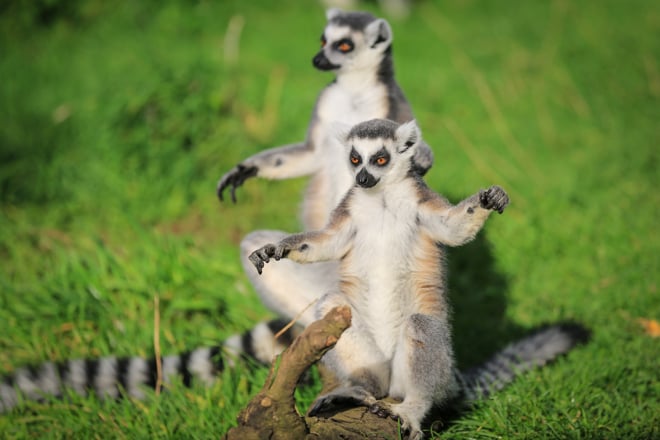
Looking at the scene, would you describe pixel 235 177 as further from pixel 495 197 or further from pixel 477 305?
pixel 477 305

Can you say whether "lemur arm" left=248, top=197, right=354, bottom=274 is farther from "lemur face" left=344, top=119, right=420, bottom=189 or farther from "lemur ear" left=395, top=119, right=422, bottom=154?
"lemur ear" left=395, top=119, right=422, bottom=154

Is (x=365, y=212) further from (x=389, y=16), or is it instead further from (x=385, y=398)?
(x=389, y=16)

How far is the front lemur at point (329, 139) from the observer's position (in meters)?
3.84

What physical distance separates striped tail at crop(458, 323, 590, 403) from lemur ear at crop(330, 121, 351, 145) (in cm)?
129

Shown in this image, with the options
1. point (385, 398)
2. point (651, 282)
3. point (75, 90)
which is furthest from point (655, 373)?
point (75, 90)

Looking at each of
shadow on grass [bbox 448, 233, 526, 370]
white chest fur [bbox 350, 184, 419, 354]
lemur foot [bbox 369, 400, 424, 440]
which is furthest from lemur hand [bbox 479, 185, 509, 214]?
shadow on grass [bbox 448, 233, 526, 370]

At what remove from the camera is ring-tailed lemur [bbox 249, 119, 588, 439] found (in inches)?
116

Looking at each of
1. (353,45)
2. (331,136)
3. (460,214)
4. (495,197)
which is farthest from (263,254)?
(353,45)

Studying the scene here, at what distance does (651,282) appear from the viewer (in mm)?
4812

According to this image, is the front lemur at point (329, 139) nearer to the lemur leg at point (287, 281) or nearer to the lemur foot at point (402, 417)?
the lemur leg at point (287, 281)

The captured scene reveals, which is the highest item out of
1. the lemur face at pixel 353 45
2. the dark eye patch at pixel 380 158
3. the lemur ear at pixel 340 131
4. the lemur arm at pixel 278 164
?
the lemur face at pixel 353 45

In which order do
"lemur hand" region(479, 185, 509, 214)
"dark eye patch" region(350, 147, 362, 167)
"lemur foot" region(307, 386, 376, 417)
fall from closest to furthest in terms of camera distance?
"lemur hand" region(479, 185, 509, 214), "lemur foot" region(307, 386, 376, 417), "dark eye patch" region(350, 147, 362, 167)

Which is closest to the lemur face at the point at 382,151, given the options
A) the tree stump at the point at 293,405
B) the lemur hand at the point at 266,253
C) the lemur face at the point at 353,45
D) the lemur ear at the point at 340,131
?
the lemur ear at the point at 340,131

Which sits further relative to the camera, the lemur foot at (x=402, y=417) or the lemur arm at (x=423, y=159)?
the lemur arm at (x=423, y=159)
